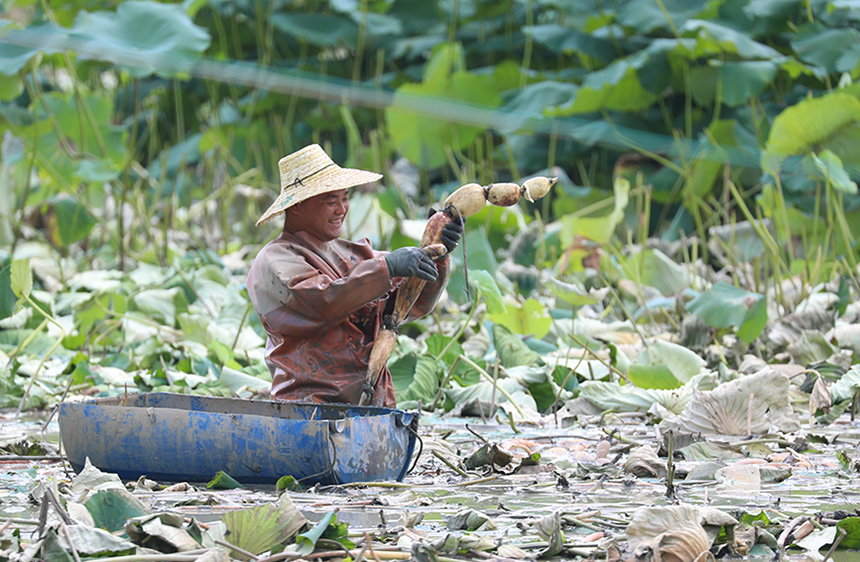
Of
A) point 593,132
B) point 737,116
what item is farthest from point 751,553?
point 737,116

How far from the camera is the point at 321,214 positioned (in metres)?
2.68

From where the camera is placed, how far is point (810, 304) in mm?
4410

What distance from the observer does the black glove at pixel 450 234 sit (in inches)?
103

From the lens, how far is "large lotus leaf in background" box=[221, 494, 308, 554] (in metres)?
1.79

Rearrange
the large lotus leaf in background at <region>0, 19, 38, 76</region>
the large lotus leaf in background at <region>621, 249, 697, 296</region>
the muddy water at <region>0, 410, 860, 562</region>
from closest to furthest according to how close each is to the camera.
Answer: the muddy water at <region>0, 410, 860, 562</region> < the large lotus leaf in background at <region>621, 249, 697, 296</region> < the large lotus leaf in background at <region>0, 19, 38, 76</region>

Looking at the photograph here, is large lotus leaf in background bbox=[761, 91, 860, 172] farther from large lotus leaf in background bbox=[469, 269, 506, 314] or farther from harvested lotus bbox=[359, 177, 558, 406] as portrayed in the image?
harvested lotus bbox=[359, 177, 558, 406]

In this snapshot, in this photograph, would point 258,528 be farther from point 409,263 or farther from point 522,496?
point 409,263

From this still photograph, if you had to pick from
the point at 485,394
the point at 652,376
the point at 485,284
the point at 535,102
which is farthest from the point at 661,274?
the point at 535,102

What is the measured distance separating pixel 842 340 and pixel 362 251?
2.01 m

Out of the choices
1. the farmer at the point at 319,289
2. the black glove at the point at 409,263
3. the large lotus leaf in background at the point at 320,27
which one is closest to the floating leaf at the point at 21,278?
the farmer at the point at 319,289

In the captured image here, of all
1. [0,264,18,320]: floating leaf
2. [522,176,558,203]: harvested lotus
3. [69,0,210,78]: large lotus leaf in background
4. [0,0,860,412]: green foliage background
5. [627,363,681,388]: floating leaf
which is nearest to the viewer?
[522,176,558,203]: harvested lotus

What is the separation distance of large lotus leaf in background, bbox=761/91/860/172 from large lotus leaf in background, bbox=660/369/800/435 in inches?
67.0

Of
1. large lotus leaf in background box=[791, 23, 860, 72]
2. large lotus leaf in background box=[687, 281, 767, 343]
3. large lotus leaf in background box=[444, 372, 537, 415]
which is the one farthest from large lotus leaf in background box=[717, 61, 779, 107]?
large lotus leaf in background box=[444, 372, 537, 415]

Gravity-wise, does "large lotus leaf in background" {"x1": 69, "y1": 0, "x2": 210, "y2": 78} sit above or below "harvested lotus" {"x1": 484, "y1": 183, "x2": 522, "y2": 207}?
below
